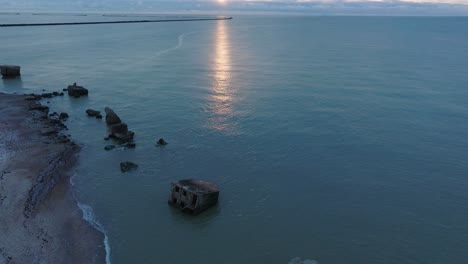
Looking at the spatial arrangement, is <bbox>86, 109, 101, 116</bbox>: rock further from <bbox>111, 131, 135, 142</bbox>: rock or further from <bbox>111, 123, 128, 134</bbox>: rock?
<bbox>111, 131, 135, 142</bbox>: rock

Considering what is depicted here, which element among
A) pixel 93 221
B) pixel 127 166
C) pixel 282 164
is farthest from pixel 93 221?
pixel 282 164

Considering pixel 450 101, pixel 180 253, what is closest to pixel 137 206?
pixel 180 253

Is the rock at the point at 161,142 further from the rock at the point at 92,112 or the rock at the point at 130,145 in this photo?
the rock at the point at 92,112

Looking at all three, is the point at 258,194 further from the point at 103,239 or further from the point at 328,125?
the point at 328,125

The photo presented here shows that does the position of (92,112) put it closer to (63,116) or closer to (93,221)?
(63,116)

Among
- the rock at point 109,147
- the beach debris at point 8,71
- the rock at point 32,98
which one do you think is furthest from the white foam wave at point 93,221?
the beach debris at point 8,71

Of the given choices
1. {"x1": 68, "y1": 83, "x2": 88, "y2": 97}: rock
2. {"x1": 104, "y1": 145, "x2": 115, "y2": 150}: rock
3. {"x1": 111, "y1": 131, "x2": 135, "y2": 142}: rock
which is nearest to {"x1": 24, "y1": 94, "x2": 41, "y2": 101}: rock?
{"x1": 68, "y1": 83, "x2": 88, "y2": 97}: rock
